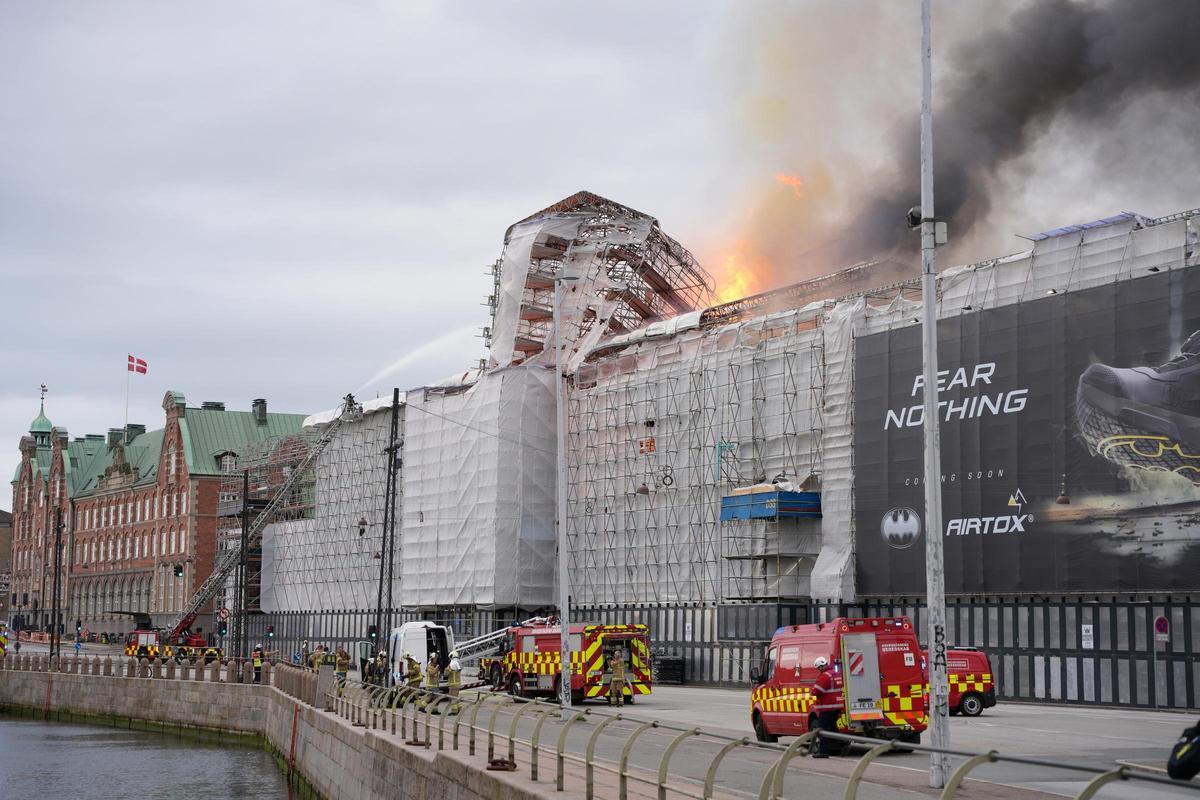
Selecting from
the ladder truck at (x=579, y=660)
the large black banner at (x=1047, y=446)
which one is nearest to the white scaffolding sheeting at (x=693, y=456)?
the large black banner at (x=1047, y=446)

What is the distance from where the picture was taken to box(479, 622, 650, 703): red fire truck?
4525 centimetres

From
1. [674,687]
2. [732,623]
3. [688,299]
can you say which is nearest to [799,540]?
[732,623]

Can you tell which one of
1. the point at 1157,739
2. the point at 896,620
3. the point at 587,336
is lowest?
the point at 1157,739

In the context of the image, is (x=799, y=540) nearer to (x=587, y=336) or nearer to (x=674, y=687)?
(x=674, y=687)

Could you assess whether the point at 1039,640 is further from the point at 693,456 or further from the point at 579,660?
the point at 693,456

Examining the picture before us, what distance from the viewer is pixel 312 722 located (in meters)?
41.1

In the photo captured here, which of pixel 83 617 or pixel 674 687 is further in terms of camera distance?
pixel 83 617

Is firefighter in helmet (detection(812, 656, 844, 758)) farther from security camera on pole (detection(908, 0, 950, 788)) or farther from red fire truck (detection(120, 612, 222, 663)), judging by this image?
red fire truck (detection(120, 612, 222, 663))

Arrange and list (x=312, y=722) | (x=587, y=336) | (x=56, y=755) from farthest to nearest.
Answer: (x=587, y=336), (x=56, y=755), (x=312, y=722)

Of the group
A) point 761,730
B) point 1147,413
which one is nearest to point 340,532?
point 1147,413

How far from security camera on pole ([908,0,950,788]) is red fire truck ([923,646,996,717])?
52.7 feet

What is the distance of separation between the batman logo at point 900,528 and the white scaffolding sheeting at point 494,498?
26.4m

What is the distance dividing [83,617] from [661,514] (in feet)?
305

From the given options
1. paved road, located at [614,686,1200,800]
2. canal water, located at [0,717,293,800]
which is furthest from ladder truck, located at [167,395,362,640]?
paved road, located at [614,686,1200,800]
